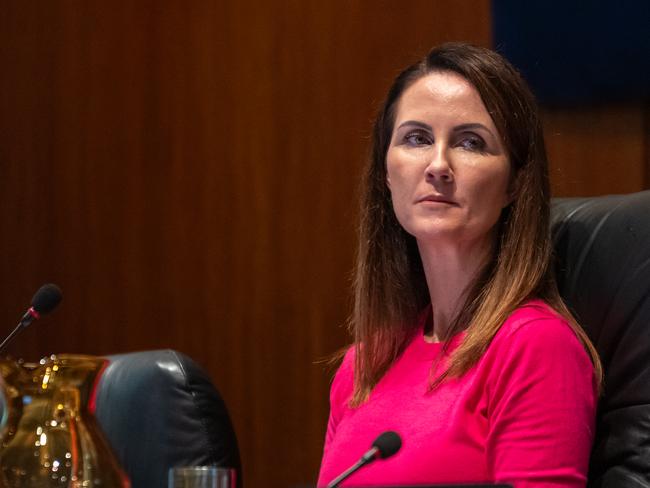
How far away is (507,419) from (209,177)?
69.9 inches

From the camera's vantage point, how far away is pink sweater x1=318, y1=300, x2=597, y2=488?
133cm

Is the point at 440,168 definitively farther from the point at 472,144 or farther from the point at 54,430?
the point at 54,430

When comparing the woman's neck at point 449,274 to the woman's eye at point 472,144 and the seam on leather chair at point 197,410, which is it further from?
the seam on leather chair at point 197,410

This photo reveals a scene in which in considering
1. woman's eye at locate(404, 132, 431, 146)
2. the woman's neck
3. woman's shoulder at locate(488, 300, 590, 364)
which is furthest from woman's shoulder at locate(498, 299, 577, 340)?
woman's eye at locate(404, 132, 431, 146)

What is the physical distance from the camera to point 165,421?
1632 millimetres

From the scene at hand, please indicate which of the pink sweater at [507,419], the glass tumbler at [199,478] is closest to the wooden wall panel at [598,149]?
the pink sweater at [507,419]

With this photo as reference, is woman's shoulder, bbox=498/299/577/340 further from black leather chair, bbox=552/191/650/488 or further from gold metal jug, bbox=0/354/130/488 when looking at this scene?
gold metal jug, bbox=0/354/130/488

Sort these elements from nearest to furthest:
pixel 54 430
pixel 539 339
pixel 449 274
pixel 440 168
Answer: pixel 54 430 → pixel 539 339 → pixel 440 168 → pixel 449 274

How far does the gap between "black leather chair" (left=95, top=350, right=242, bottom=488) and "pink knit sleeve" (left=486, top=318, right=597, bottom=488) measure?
1.37 feet

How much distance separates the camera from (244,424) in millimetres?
2920

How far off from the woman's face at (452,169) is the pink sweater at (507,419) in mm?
166

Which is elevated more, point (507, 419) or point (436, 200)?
point (436, 200)

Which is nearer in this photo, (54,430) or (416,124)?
(54,430)

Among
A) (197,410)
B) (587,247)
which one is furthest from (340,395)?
(587,247)
